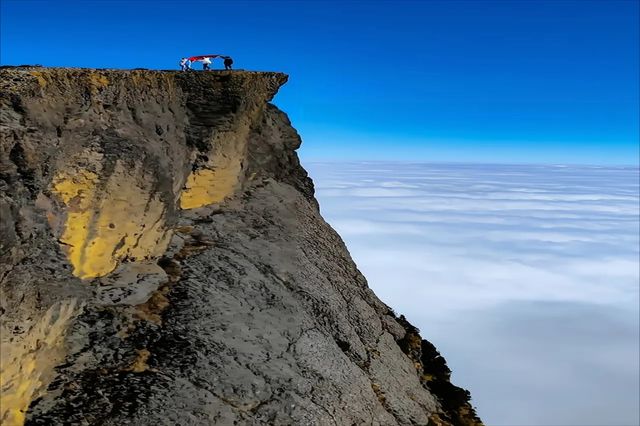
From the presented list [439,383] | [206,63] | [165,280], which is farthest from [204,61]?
[439,383]

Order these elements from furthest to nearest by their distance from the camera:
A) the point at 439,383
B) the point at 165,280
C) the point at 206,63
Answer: the point at 439,383, the point at 206,63, the point at 165,280

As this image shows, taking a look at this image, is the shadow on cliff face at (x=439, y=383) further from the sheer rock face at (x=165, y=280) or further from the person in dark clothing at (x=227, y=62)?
the person in dark clothing at (x=227, y=62)

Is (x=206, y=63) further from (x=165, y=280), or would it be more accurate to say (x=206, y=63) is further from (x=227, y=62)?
(x=165, y=280)

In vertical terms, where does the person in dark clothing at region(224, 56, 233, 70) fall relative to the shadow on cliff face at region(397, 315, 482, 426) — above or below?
above

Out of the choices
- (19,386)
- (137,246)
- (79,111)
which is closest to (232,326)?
(137,246)

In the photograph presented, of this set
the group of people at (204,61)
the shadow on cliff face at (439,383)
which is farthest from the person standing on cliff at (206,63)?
the shadow on cliff face at (439,383)

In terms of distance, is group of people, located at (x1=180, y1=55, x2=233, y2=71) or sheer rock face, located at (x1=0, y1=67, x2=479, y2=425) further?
group of people, located at (x1=180, y1=55, x2=233, y2=71)

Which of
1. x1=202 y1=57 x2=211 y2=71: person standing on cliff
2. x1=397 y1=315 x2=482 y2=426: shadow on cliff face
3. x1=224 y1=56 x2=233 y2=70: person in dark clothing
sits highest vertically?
x1=224 y1=56 x2=233 y2=70: person in dark clothing

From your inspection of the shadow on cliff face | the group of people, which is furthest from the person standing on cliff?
the shadow on cliff face

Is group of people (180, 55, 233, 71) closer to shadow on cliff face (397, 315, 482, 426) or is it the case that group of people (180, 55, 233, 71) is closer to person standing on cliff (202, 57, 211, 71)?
person standing on cliff (202, 57, 211, 71)
